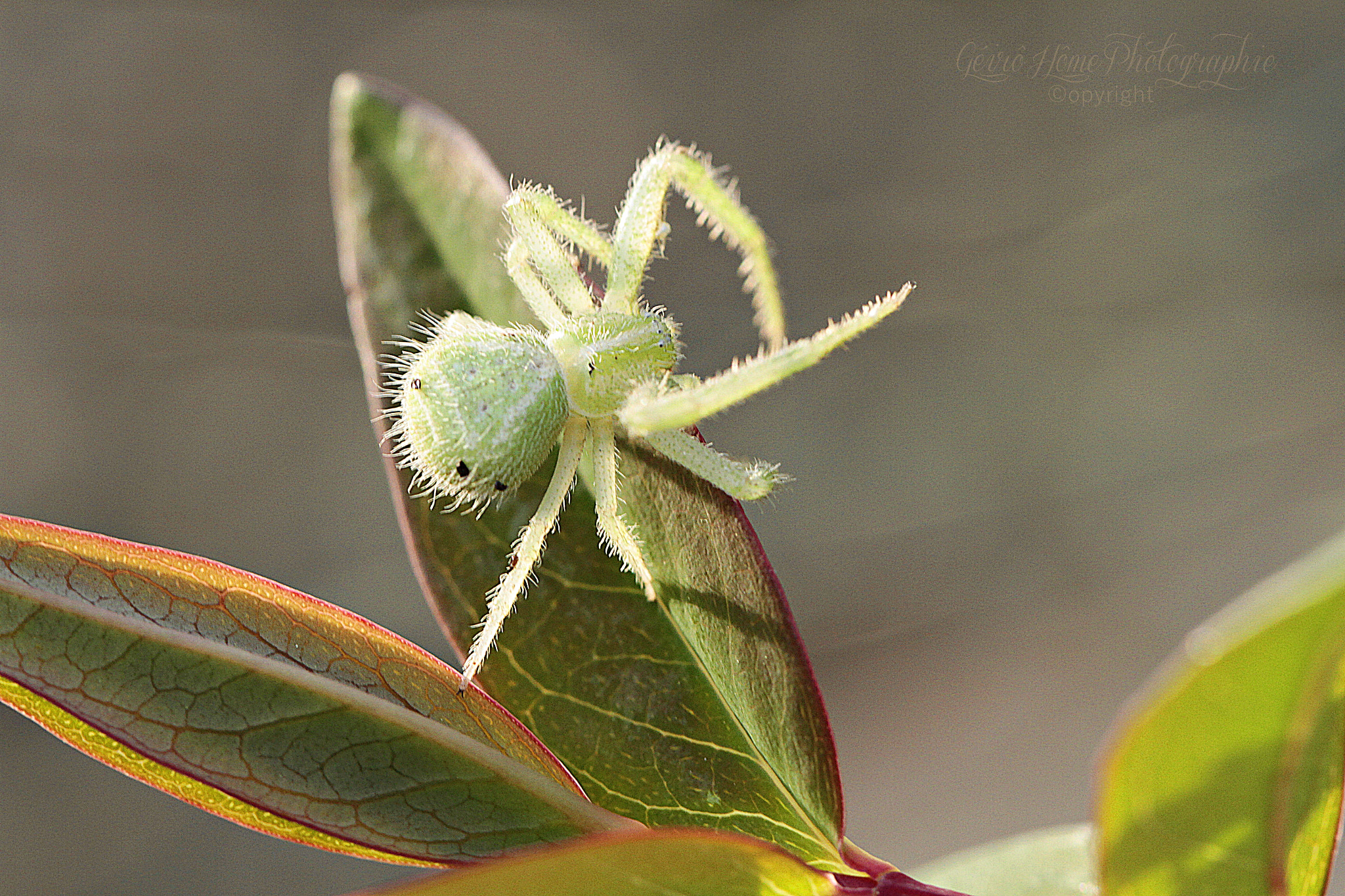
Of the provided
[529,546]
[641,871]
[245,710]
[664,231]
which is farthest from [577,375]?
[641,871]

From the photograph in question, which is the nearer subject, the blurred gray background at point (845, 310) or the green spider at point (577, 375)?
the green spider at point (577, 375)

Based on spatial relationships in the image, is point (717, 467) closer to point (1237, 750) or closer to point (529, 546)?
point (529, 546)

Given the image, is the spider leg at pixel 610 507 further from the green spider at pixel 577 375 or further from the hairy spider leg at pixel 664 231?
the hairy spider leg at pixel 664 231

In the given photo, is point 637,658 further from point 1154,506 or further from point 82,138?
point 82,138

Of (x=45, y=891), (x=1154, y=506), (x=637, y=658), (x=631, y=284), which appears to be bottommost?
(x=45, y=891)

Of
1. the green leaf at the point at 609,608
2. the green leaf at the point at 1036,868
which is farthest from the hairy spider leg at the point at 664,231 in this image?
the green leaf at the point at 1036,868

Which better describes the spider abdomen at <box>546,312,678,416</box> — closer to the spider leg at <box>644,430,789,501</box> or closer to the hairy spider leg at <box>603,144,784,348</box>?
the hairy spider leg at <box>603,144,784,348</box>

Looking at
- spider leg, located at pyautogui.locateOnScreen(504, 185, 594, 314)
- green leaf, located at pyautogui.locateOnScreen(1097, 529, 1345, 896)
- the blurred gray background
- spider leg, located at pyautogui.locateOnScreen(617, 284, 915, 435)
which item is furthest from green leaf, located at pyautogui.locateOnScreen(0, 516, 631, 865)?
the blurred gray background

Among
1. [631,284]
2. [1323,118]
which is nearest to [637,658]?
[631,284]
